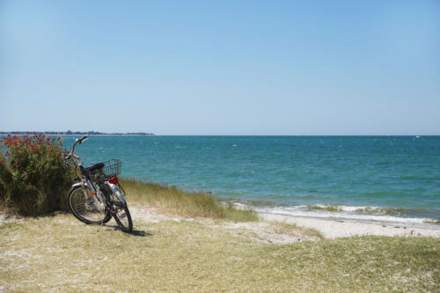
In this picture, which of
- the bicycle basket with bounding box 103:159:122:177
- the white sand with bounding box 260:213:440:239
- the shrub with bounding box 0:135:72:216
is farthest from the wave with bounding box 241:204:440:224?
the bicycle basket with bounding box 103:159:122:177

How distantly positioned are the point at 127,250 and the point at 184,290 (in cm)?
245

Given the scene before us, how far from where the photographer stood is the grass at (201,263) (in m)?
6.32

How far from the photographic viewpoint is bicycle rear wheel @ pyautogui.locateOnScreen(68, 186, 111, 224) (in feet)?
33.6

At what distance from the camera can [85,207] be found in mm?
10500

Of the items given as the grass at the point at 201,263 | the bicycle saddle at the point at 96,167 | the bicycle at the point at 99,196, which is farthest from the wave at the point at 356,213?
the grass at the point at 201,263

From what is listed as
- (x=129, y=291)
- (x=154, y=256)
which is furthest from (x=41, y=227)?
(x=129, y=291)

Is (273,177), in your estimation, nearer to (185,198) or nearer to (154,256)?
(185,198)

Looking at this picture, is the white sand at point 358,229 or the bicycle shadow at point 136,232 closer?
the bicycle shadow at point 136,232

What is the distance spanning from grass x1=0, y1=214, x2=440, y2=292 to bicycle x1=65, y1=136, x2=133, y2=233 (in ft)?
1.89

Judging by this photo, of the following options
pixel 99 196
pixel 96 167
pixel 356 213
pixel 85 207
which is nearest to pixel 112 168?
pixel 96 167

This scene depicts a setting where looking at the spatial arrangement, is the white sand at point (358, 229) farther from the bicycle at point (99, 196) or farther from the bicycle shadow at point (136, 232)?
the bicycle at point (99, 196)

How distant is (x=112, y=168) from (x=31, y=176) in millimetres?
2909

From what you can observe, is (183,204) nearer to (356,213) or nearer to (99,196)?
(99,196)

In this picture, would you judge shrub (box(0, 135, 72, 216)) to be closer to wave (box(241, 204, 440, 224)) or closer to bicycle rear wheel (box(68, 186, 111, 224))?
bicycle rear wheel (box(68, 186, 111, 224))
